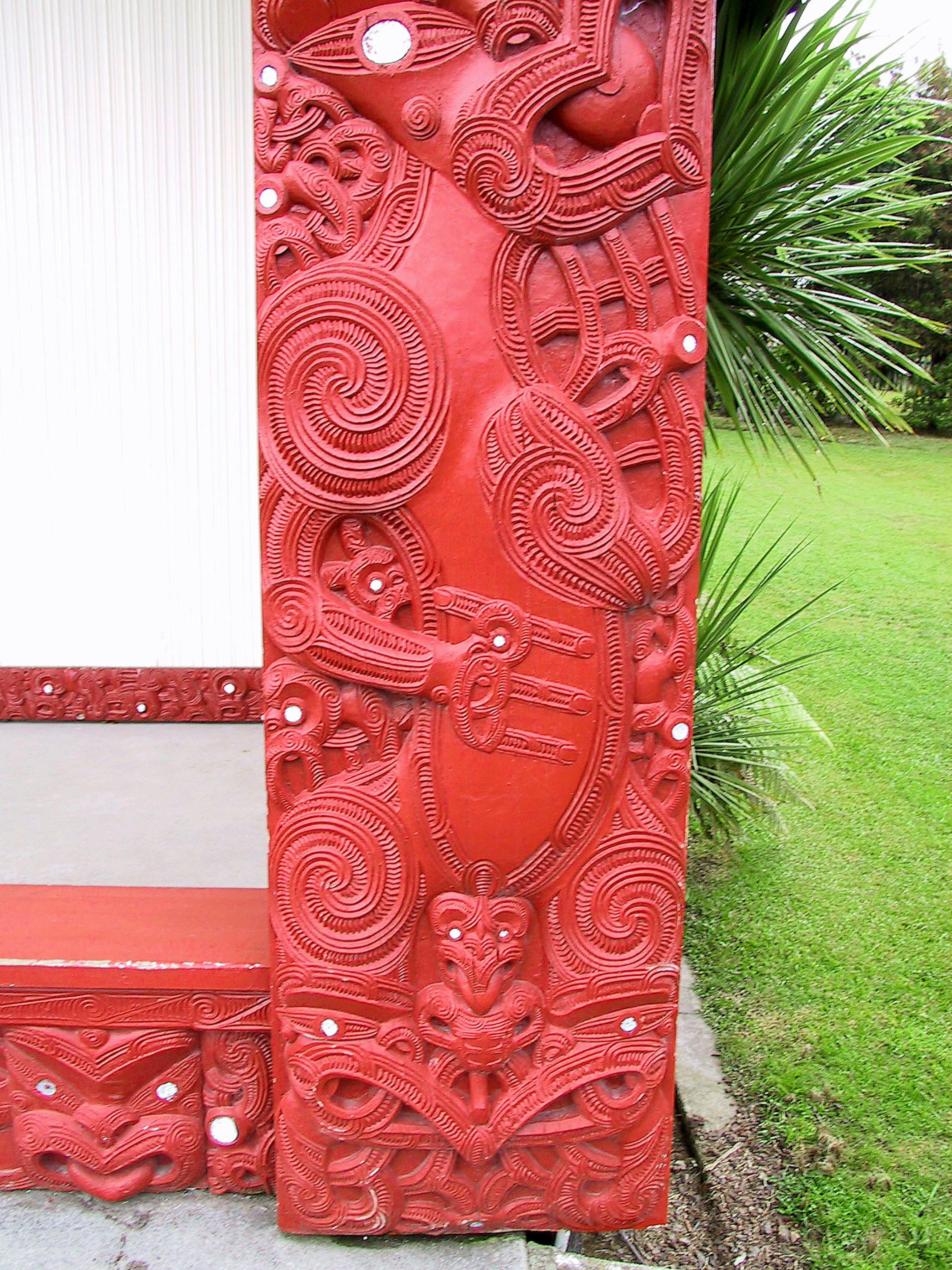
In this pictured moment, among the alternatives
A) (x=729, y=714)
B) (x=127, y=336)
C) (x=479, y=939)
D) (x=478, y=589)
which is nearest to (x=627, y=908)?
(x=479, y=939)

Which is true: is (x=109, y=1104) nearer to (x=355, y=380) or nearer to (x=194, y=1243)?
(x=194, y=1243)

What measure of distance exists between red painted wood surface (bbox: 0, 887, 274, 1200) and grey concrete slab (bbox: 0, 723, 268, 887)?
0.51 m

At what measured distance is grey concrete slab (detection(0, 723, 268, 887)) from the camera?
7.70 feet

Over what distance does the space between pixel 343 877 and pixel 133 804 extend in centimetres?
148

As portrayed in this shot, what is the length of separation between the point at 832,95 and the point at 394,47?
216cm

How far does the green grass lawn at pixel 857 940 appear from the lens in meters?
2.29

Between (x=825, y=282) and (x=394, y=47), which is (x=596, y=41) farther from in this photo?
(x=825, y=282)

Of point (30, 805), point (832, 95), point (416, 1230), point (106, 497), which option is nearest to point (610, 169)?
point (416, 1230)

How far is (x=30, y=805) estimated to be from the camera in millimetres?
2732

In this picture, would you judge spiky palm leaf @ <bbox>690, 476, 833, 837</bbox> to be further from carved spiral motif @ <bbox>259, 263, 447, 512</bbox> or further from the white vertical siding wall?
carved spiral motif @ <bbox>259, 263, 447, 512</bbox>

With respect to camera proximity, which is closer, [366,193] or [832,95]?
[366,193]

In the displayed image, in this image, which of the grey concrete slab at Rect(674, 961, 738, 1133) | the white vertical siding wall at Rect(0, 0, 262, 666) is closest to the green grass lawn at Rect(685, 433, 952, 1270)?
the grey concrete slab at Rect(674, 961, 738, 1133)

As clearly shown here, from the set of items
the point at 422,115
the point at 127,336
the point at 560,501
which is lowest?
the point at 560,501

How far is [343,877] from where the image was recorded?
1477 millimetres
